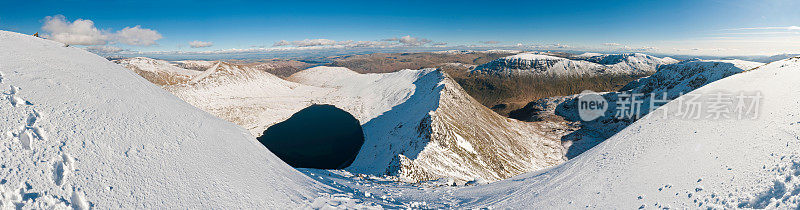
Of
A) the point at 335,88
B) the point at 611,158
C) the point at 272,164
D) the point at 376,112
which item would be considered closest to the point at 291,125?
the point at 376,112

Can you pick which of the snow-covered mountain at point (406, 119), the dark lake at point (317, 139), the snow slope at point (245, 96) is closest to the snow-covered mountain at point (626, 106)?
the snow-covered mountain at point (406, 119)

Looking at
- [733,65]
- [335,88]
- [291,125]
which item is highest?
[733,65]

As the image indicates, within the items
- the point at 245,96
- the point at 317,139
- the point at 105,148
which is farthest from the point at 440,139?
the point at 245,96

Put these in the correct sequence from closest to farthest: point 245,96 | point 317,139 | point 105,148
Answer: point 105,148, point 317,139, point 245,96

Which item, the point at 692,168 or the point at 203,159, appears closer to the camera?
the point at 203,159

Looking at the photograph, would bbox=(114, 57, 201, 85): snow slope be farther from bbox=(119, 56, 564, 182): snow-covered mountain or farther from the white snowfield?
the white snowfield

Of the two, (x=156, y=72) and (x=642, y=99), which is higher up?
(x=156, y=72)

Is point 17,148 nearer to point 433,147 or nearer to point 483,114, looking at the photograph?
point 433,147

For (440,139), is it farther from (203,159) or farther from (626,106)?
(626,106)
